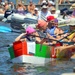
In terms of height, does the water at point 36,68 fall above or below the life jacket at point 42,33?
below

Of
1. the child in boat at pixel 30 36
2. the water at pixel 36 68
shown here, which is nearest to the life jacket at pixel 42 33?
the child in boat at pixel 30 36

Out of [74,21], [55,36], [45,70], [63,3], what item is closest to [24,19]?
[74,21]

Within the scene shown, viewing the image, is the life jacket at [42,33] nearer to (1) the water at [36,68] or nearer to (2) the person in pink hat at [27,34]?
(2) the person in pink hat at [27,34]

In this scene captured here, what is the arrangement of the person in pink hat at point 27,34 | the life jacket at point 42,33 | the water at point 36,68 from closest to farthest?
the water at point 36,68 < the person in pink hat at point 27,34 < the life jacket at point 42,33

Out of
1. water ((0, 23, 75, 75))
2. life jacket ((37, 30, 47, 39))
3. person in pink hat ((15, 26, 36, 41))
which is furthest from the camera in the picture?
life jacket ((37, 30, 47, 39))

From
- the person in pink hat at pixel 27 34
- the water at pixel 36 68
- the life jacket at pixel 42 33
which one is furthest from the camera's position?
the life jacket at pixel 42 33

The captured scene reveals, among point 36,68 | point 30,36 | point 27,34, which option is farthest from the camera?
point 30,36

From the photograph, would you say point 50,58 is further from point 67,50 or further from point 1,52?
point 1,52

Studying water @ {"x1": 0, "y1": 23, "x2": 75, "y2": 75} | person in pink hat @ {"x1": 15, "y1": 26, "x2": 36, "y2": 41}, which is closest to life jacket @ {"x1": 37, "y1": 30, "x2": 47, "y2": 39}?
person in pink hat @ {"x1": 15, "y1": 26, "x2": 36, "y2": 41}

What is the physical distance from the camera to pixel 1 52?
12773 millimetres

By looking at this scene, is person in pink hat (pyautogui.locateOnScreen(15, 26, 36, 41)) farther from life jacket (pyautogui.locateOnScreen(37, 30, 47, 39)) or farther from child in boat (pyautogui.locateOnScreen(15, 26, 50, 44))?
life jacket (pyautogui.locateOnScreen(37, 30, 47, 39))

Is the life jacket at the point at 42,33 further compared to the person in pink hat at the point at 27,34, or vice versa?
the life jacket at the point at 42,33

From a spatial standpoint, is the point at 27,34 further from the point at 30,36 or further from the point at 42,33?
the point at 42,33

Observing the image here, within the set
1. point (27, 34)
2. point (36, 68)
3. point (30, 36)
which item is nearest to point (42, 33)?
point (30, 36)
